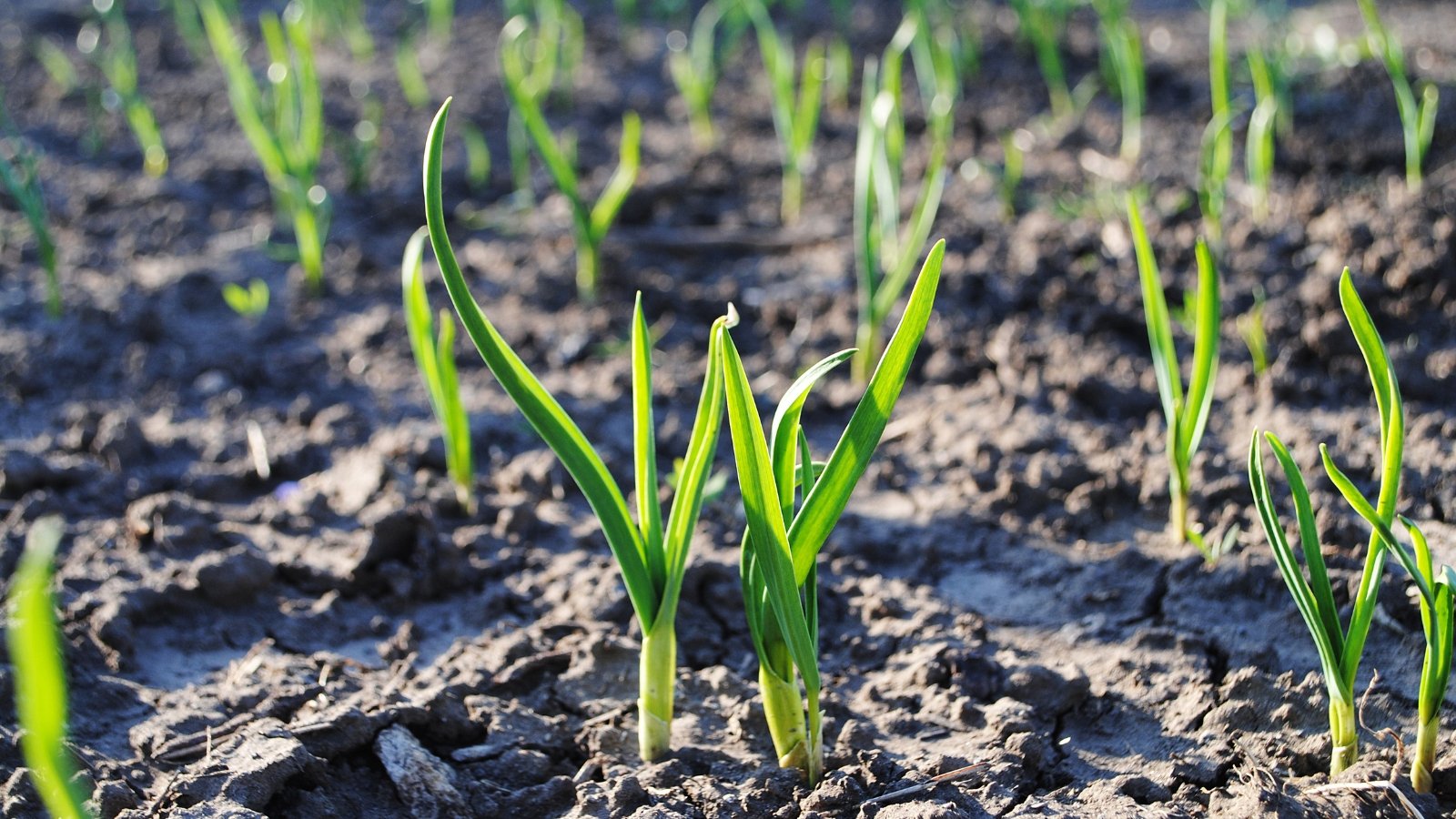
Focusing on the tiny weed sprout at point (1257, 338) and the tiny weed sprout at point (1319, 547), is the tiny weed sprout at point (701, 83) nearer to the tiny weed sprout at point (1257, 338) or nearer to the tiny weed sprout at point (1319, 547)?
the tiny weed sprout at point (1257, 338)

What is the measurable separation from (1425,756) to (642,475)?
866 millimetres

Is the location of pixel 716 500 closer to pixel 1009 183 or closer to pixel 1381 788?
pixel 1381 788

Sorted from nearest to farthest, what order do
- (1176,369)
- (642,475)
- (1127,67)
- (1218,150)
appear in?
(642,475) → (1176,369) → (1218,150) → (1127,67)

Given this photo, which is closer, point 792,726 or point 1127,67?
point 792,726

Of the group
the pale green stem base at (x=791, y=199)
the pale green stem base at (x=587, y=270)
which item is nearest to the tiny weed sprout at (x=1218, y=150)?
the pale green stem base at (x=791, y=199)

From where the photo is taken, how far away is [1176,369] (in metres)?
1.66

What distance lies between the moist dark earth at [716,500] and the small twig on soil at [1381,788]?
0.01 metres

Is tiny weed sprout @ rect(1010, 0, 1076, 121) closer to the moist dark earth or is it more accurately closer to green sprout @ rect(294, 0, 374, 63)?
the moist dark earth

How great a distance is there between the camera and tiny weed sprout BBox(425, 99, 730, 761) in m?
1.21

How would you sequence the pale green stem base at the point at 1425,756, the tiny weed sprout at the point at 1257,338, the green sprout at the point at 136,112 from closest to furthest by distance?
the pale green stem base at the point at 1425,756 → the tiny weed sprout at the point at 1257,338 → the green sprout at the point at 136,112

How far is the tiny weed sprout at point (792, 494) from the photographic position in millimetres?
1152

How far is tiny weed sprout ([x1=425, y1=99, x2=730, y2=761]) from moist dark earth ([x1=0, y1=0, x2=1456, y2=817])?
19cm

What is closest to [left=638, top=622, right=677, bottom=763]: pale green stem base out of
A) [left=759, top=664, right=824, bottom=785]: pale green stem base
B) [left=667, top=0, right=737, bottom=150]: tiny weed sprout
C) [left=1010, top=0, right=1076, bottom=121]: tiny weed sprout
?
[left=759, top=664, right=824, bottom=785]: pale green stem base

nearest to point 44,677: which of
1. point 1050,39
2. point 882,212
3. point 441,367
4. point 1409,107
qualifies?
point 441,367
